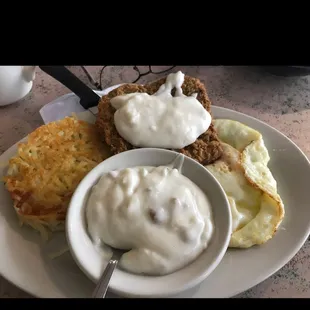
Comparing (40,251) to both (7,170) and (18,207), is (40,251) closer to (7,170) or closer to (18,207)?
(18,207)

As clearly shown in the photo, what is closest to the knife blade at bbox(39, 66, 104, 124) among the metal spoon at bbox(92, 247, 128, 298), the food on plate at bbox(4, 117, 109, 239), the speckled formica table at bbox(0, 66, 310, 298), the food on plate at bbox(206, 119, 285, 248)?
the speckled formica table at bbox(0, 66, 310, 298)

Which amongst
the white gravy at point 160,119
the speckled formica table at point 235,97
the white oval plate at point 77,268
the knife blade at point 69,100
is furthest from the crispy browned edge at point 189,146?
the speckled formica table at point 235,97

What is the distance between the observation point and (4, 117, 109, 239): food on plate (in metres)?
1.52

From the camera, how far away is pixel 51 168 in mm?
1597

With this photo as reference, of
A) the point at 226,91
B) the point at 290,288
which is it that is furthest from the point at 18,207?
the point at 226,91

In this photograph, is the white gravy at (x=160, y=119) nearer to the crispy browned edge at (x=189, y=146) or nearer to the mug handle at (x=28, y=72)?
the crispy browned edge at (x=189, y=146)

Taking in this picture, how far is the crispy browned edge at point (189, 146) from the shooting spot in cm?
167

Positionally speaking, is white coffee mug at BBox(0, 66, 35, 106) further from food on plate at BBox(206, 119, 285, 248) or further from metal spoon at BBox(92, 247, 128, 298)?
metal spoon at BBox(92, 247, 128, 298)

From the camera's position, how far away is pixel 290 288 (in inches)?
59.8

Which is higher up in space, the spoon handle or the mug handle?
the mug handle

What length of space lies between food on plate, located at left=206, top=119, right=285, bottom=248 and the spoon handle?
41 cm

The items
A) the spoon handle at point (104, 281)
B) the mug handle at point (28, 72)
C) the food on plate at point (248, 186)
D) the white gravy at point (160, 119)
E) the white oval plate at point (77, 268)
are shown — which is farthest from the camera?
the mug handle at point (28, 72)

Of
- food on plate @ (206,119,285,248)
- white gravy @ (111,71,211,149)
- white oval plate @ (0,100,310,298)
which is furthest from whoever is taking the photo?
white gravy @ (111,71,211,149)

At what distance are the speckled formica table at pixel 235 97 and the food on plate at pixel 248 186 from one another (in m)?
0.35
